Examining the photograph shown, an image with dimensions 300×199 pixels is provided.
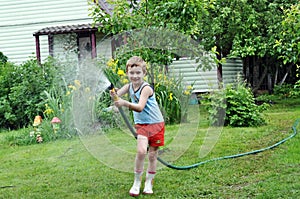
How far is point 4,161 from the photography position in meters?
6.57

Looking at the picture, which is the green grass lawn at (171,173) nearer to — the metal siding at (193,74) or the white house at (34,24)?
the metal siding at (193,74)

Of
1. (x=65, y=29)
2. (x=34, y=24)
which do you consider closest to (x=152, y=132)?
(x=65, y=29)

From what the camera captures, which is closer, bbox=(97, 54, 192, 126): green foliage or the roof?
bbox=(97, 54, 192, 126): green foliage

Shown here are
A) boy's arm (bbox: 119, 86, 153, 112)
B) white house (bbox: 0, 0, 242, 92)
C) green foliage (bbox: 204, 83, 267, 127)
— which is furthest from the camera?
white house (bbox: 0, 0, 242, 92)

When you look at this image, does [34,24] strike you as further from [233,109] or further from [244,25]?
[233,109]

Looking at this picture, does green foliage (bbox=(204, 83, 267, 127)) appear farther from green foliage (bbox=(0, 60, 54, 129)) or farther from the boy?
the boy

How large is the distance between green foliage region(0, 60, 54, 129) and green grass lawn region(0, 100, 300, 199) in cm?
207

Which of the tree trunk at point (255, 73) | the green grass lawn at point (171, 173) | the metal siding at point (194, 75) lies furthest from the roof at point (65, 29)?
the green grass lawn at point (171, 173)

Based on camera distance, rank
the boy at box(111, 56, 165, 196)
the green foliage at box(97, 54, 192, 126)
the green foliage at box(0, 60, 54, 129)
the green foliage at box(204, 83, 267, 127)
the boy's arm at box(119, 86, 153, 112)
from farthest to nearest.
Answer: the green foliage at box(0, 60, 54, 129)
the green foliage at box(204, 83, 267, 127)
the green foliage at box(97, 54, 192, 126)
the boy at box(111, 56, 165, 196)
the boy's arm at box(119, 86, 153, 112)

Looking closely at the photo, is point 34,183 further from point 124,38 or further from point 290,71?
point 290,71

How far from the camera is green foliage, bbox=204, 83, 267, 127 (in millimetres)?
8289

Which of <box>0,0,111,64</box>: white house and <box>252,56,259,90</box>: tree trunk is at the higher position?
<box>0,0,111,64</box>: white house

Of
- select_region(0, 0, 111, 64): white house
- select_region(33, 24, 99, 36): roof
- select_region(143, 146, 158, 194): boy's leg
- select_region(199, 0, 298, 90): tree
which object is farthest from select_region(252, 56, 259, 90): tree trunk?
select_region(143, 146, 158, 194): boy's leg

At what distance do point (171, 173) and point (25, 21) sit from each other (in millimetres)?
13230
